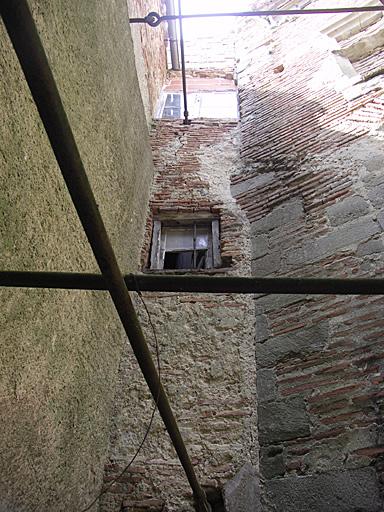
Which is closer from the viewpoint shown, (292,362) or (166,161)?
(292,362)

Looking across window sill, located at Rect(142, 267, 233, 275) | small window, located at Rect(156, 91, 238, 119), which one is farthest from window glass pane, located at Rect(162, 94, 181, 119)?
window sill, located at Rect(142, 267, 233, 275)

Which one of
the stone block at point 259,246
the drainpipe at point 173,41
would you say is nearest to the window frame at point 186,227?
the stone block at point 259,246

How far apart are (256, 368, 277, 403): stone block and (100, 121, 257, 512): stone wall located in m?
0.05

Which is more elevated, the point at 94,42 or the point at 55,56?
the point at 94,42

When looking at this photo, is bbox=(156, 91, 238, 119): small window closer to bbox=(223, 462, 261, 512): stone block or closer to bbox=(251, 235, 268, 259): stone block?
bbox=(251, 235, 268, 259): stone block

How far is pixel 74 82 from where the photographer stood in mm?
2482

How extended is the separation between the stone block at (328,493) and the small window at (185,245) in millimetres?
1941

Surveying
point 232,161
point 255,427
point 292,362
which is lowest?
point 255,427

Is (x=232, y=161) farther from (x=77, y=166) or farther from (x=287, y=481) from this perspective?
(x=77, y=166)

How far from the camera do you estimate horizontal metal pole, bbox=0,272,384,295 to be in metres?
1.25

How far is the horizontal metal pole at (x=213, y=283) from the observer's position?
125cm

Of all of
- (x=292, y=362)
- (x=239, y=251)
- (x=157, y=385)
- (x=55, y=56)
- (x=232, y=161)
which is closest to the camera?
(x=157, y=385)

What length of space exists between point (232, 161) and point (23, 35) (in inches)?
167

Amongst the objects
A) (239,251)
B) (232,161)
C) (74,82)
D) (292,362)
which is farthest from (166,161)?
(292,362)
